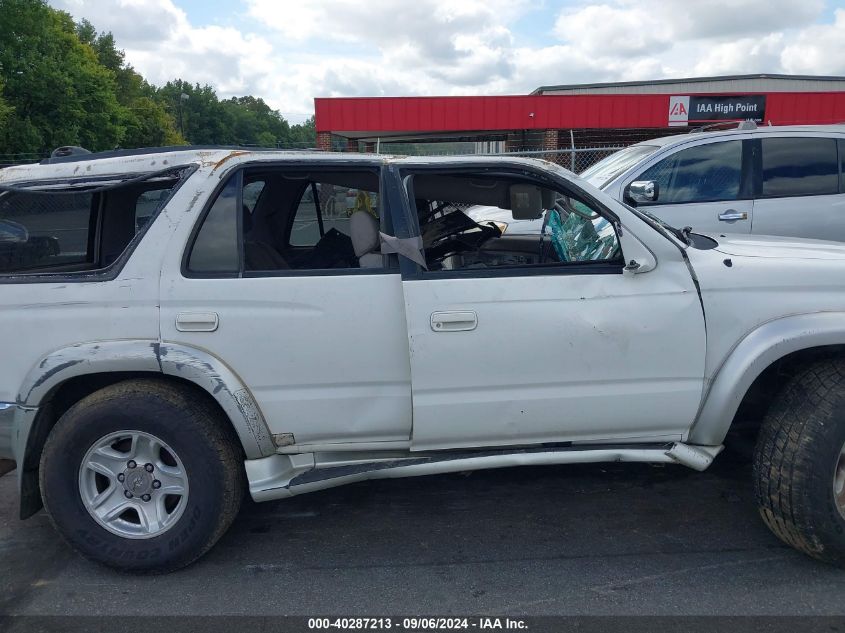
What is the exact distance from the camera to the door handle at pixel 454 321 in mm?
3072

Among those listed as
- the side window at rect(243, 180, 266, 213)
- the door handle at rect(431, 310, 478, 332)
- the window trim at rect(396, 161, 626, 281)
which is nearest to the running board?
the door handle at rect(431, 310, 478, 332)

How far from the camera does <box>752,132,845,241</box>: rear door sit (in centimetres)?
624

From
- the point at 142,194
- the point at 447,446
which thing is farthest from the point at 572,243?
the point at 142,194

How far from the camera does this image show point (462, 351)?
10.1ft

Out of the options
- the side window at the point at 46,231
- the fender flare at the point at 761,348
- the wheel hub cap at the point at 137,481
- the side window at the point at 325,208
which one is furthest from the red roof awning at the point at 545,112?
the fender flare at the point at 761,348

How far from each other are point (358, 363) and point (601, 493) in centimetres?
168

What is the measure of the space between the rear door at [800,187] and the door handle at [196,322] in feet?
16.4

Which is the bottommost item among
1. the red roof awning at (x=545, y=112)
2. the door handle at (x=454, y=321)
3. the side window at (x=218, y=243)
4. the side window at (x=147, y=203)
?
the door handle at (x=454, y=321)

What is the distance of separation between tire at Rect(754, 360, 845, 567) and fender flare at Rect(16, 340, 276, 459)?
91.6 inches

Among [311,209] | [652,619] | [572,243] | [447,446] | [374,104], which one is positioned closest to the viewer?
[652,619]

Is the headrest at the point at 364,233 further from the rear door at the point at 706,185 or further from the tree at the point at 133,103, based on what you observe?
the tree at the point at 133,103

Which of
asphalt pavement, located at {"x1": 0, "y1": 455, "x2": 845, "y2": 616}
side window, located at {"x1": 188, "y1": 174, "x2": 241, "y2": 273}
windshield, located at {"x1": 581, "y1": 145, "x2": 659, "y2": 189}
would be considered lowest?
asphalt pavement, located at {"x1": 0, "y1": 455, "x2": 845, "y2": 616}

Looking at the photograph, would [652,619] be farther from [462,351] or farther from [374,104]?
[374,104]

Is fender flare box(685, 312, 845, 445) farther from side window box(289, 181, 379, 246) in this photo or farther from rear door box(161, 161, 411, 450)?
side window box(289, 181, 379, 246)
